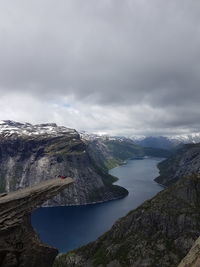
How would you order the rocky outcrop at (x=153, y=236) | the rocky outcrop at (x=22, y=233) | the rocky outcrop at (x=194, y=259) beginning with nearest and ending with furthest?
the rocky outcrop at (x=194, y=259), the rocky outcrop at (x=22, y=233), the rocky outcrop at (x=153, y=236)

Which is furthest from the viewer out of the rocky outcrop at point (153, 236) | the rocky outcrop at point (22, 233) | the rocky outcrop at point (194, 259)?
the rocky outcrop at point (153, 236)

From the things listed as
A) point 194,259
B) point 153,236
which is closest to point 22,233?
point 194,259

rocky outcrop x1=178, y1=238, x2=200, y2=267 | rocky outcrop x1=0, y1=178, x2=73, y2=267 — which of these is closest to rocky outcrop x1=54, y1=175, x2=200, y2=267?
rocky outcrop x1=0, y1=178, x2=73, y2=267

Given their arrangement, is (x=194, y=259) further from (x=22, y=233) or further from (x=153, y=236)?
(x=153, y=236)

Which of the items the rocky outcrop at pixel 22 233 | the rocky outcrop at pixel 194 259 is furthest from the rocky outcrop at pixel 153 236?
the rocky outcrop at pixel 194 259

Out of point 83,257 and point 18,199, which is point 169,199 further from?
point 18,199

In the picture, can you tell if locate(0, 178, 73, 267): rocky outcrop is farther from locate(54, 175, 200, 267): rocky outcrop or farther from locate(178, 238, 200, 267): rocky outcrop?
locate(54, 175, 200, 267): rocky outcrop

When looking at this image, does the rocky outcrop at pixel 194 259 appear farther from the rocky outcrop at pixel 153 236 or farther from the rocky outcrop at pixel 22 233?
the rocky outcrop at pixel 153 236
